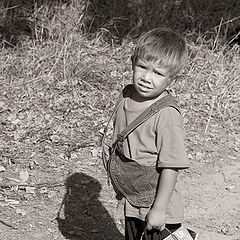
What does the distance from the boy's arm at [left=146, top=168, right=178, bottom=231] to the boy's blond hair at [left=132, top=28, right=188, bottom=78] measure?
1.46 feet

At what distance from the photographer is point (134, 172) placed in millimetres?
3035

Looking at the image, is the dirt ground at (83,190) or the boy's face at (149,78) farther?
the dirt ground at (83,190)

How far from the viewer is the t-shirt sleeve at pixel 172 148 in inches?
112

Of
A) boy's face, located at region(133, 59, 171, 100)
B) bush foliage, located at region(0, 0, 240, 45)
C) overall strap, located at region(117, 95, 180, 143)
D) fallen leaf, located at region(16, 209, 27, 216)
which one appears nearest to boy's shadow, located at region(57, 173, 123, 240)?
fallen leaf, located at region(16, 209, 27, 216)

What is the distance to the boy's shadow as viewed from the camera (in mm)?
4289

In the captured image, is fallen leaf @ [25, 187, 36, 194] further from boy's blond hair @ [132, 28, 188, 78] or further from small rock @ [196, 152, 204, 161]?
boy's blond hair @ [132, 28, 188, 78]

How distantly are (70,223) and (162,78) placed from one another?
5.90 feet

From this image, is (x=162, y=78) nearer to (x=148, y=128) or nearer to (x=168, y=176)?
(x=148, y=128)

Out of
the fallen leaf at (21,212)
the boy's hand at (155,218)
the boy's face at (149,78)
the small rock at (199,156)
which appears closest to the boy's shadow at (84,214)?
the fallen leaf at (21,212)

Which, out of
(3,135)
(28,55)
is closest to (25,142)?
(3,135)

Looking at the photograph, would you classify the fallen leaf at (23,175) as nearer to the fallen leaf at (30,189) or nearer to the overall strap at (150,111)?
the fallen leaf at (30,189)

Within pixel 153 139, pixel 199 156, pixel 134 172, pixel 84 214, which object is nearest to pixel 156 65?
pixel 153 139

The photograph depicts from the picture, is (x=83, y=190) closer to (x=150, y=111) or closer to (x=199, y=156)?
(x=199, y=156)

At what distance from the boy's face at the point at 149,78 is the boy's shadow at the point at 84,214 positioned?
63.6 inches
